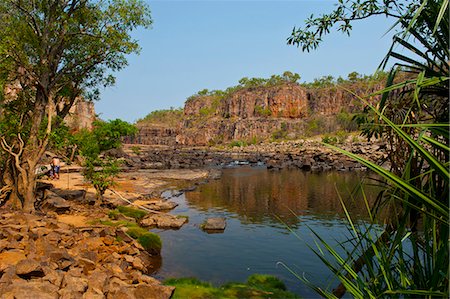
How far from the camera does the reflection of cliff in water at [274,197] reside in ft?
72.8

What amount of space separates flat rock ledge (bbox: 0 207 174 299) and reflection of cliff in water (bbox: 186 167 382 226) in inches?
343

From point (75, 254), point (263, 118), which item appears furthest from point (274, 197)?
point (263, 118)

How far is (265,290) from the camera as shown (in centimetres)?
1022

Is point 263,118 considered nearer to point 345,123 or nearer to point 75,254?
point 345,123

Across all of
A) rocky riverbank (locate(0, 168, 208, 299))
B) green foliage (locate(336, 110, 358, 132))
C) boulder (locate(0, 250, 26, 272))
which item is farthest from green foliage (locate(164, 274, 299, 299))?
green foliage (locate(336, 110, 358, 132))

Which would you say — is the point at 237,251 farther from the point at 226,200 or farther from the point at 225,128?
the point at 225,128

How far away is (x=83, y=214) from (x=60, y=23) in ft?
28.7

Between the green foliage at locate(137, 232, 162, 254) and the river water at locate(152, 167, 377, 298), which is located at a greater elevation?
the green foliage at locate(137, 232, 162, 254)

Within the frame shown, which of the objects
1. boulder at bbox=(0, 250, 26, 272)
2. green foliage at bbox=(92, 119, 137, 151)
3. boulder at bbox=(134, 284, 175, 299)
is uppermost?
green foliage at bbox=(92, 119, 137, 151)

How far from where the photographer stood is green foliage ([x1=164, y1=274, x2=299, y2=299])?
30.8ft

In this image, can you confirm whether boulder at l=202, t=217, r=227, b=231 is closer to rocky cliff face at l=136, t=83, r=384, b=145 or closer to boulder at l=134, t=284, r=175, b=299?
→ boulder at l=134, t=284, r=175, b=299

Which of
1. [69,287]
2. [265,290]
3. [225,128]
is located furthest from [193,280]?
[225,128]

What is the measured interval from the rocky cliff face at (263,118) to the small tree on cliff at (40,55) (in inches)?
4652

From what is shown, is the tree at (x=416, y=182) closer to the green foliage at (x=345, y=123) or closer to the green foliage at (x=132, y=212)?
the green foliage at (x=132, y=212)
